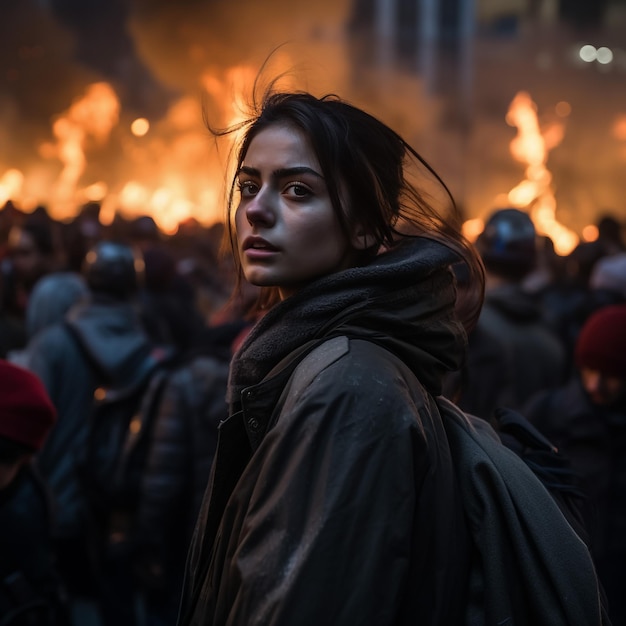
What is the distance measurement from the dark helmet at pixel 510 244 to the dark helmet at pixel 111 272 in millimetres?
1570

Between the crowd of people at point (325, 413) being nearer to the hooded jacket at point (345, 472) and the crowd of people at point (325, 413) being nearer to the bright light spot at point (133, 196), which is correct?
the hooded jacket at point (345, 472)

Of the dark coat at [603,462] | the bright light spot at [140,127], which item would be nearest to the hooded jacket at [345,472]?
the dark coat at [603,462]

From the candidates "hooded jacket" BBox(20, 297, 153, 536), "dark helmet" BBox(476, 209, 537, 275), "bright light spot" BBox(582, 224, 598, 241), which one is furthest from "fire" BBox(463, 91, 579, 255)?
"hooded jacket" BBox(20, 297, 153, 536)

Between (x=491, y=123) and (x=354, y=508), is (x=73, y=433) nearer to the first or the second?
(x=354, y=508)

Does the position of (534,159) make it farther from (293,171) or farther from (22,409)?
(293,171)

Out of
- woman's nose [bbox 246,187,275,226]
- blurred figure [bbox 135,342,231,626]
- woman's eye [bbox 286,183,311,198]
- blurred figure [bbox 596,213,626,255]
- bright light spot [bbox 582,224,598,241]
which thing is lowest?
blurred figure [bbox 135,342,231,626]


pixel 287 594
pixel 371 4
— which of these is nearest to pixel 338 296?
pixel 287 594

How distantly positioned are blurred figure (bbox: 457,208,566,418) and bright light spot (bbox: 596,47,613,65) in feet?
60.0

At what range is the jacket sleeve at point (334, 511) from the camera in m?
1.29

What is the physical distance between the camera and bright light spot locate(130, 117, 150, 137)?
18906mm

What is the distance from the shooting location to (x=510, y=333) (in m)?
4.27

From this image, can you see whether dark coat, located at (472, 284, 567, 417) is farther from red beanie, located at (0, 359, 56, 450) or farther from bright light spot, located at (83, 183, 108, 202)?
bright light spot, located at (83, 183, 108, 202)

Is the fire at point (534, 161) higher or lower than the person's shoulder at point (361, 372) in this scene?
higher

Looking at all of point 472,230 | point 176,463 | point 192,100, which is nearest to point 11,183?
point 192,100
